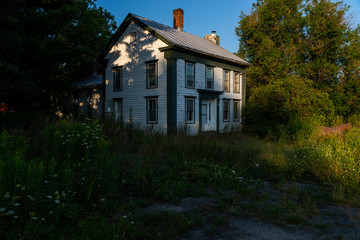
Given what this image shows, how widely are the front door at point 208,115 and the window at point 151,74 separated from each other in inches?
156

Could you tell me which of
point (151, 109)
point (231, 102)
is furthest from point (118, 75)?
point (231, 102)

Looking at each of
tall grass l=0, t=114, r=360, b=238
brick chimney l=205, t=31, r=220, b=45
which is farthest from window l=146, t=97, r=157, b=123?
brick chimney l=205, t=31, r=220, b=45

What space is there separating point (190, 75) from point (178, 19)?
19.4 ft

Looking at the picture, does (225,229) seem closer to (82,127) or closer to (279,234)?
(279,234)

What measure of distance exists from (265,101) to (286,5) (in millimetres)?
16917

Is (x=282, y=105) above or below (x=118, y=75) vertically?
below

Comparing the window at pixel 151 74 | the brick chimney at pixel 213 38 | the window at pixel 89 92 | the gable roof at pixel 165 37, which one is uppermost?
the brick chimney at pixel 213 38

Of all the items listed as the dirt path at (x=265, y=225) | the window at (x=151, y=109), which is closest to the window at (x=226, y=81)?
the window at (x=151, y=109)

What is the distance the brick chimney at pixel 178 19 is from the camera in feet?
65.8

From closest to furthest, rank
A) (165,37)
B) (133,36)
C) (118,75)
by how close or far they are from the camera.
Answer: (165,37)
(133,36)
(118,75)

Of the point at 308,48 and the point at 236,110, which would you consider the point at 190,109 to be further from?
the point at 308,48

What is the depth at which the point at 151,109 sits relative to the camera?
1700cm

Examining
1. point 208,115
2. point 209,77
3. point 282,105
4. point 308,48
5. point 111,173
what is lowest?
point 111,173

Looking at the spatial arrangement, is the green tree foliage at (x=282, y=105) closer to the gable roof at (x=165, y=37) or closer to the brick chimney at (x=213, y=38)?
the gable roof at (x=165, y=37)
